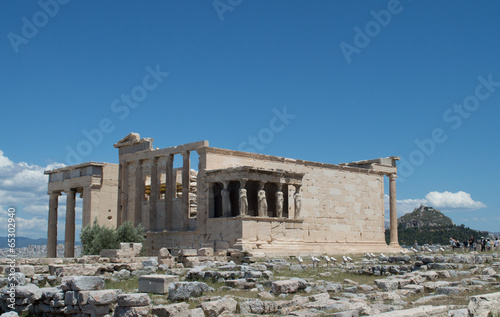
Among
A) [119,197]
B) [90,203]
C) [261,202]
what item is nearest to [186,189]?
[261,202]

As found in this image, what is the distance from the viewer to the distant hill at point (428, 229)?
6012cm

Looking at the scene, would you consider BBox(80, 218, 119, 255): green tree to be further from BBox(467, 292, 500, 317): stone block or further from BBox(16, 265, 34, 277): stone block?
BBox(467, 292, 500, 317): stone block

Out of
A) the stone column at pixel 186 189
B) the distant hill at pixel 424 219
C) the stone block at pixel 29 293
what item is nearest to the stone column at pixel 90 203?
the stone column at pixel 186 189

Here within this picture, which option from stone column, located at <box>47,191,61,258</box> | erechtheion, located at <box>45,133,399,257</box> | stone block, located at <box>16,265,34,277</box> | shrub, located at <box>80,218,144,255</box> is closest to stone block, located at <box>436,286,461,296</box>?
stone block, located at <box>16,265,34,277</box>

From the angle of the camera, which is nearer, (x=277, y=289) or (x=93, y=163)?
(x=277, y=289)

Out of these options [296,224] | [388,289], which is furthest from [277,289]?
[296,224]

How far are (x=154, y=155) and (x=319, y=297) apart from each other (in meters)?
19.8

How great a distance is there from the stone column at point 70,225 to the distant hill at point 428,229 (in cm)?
3421

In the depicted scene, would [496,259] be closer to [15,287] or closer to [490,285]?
[490,285]

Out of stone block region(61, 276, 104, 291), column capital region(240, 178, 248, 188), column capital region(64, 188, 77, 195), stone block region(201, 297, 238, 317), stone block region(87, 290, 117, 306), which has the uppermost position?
column capital region(64, 188, 77, 195)

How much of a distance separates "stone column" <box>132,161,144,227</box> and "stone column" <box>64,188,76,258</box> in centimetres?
479

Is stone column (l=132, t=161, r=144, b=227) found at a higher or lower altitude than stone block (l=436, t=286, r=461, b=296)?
higher

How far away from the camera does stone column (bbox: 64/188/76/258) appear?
32844mm

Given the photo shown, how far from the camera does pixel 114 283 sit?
1423 centimetres
